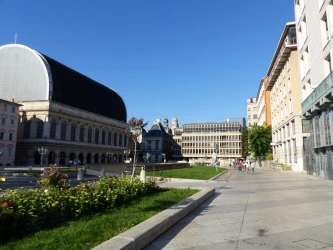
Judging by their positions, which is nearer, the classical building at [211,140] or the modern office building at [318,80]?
the modern office building at [318,80]

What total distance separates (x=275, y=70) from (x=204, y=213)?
152 ft

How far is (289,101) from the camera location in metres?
42.3

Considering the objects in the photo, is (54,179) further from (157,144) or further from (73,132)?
(157,144)

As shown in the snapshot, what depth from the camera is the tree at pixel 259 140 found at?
206 feet

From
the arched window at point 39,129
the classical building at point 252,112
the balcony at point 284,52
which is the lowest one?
the arched window at point 39,129

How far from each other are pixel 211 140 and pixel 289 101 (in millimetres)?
101338

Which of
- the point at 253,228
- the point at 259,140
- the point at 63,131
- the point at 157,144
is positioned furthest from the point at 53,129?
the point at 157,144

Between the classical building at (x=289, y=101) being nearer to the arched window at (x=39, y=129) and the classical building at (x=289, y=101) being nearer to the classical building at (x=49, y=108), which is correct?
the classical building at (x=49, y=108)

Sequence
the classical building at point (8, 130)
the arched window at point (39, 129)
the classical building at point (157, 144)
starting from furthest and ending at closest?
the classical building at point (157, 144)
the arched window at point (39, 129)
the classical building at point (8, 130)

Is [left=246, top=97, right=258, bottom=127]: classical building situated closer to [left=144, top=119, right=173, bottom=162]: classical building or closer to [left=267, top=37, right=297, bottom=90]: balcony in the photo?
[left=144, top=119, right=173, bottom=162]: classical building

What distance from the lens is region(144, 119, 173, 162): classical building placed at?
14938cm

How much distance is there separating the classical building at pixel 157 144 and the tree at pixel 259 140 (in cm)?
8696

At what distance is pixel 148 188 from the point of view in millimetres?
12383

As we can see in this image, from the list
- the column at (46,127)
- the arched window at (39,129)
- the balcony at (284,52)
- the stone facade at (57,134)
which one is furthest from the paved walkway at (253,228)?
the arched window at (39,129)
